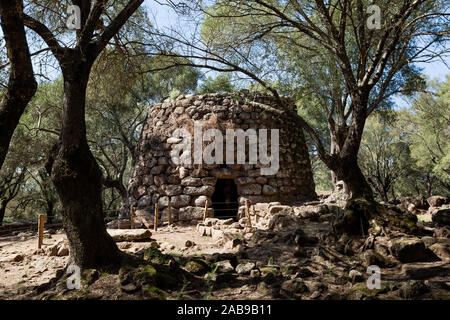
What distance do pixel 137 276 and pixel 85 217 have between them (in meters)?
1.02

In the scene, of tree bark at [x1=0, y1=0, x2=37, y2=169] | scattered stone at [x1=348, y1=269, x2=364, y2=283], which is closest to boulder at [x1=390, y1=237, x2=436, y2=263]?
scattered stone at [x1=348, y1=269, x2=364, y2=283]

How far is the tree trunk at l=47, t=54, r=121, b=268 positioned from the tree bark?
455 millimetres

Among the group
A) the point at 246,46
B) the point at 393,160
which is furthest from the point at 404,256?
the point at 393,160

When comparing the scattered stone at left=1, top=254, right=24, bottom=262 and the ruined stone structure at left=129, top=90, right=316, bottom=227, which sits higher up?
the ruined stone structure at left=129, top=90, right=316, bottom=227

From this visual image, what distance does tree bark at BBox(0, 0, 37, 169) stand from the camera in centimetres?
320

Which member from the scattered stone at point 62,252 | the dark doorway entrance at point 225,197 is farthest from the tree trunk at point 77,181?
the dark doorway entrance at point 225,197

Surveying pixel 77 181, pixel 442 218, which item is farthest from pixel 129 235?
pixel 442 218

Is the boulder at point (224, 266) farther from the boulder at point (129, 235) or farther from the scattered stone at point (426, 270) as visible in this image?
the boulder at point (129, 235)

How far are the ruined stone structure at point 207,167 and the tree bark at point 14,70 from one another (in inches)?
260

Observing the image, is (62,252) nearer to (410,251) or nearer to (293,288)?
(293,288)

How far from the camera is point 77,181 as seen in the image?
3.66m

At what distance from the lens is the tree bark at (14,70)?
3.20 meters

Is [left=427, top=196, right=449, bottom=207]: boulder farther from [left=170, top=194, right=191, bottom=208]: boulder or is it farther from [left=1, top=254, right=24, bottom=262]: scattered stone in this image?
[left=1, top=254, right=24, bottom=262]: scattered stone
